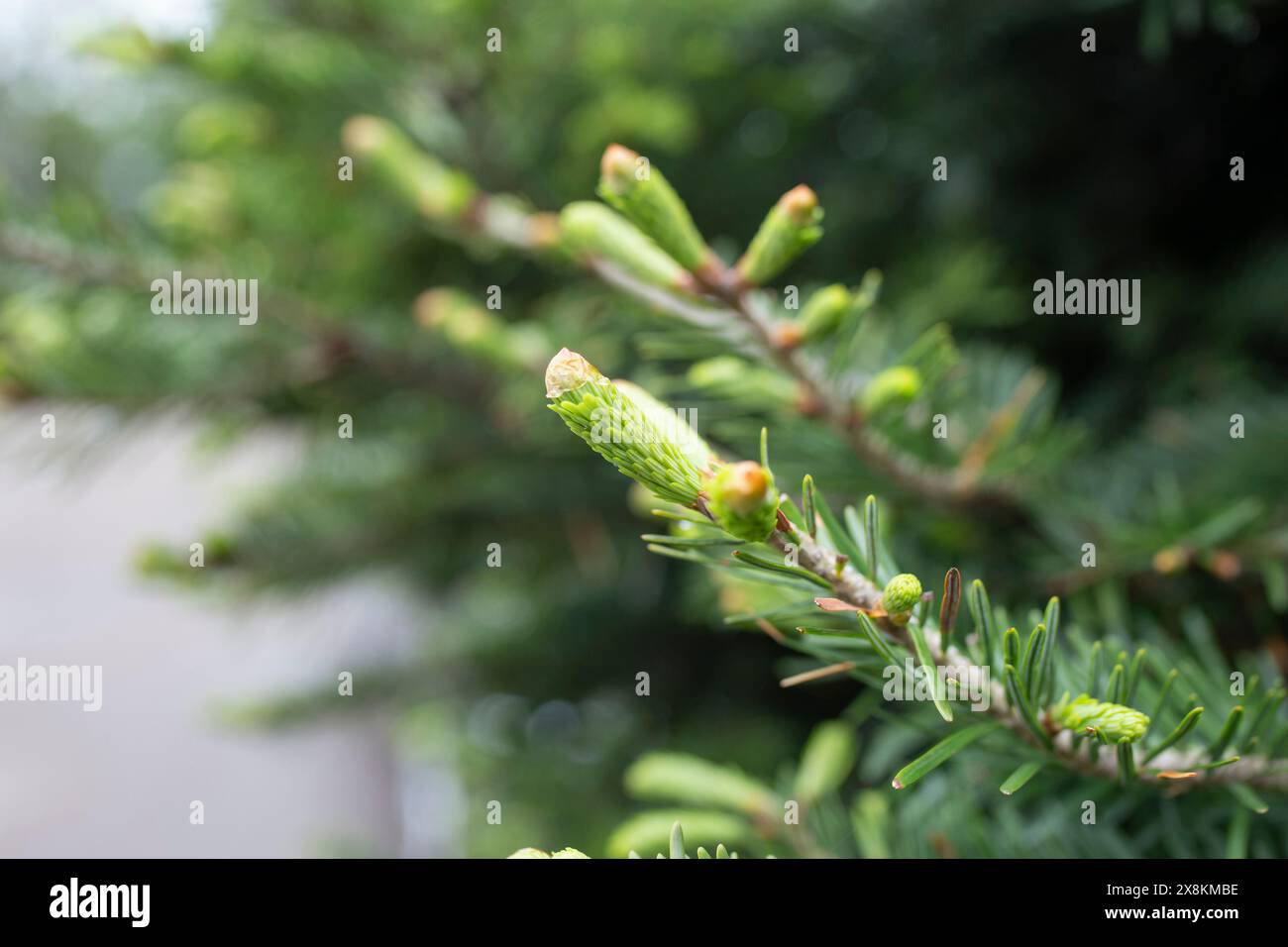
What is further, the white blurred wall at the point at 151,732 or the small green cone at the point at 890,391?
the white blurred wall at the point at 151,732

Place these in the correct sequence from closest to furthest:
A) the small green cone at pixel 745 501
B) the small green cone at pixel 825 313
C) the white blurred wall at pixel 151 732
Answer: the small green cone at pixel 745 501
the small green cone at pixel 825 313
the white blurred wall at pixel 151 732

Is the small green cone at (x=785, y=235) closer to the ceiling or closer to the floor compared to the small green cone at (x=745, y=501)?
closer to the ceiling

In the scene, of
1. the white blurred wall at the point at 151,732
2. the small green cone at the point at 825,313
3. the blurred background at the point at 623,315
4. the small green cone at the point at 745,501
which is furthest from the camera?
the white blurred wall at the point at 151,732

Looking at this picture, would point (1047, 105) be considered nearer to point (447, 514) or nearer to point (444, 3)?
point (444, 3)
